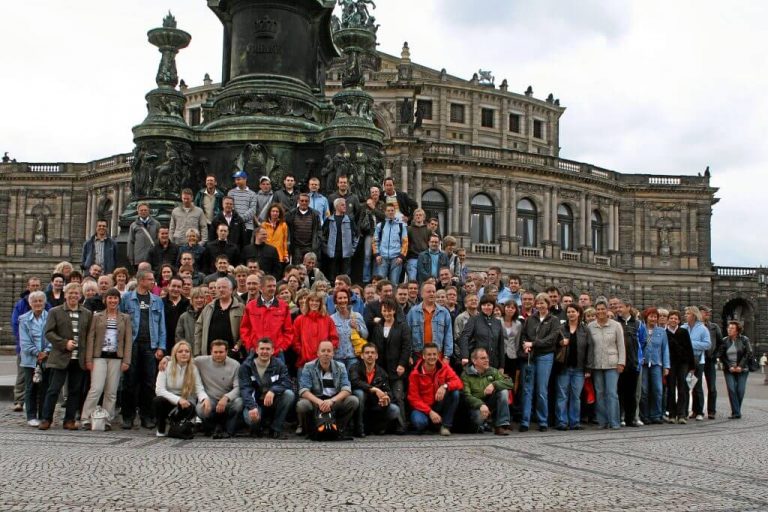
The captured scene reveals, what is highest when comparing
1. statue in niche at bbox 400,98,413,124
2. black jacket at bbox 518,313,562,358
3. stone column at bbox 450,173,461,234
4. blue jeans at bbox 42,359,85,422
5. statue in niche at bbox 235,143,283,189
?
statue in niche at bbox 400,98,413,124

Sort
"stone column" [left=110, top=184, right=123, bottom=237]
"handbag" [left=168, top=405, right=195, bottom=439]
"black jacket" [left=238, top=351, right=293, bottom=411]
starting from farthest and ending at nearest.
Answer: "stone column" [left=110, top=184, right=123, bottom=237], "black jacket" [left=238, top=351, right=293, bottom=411], "handbag" [left=168, top=405, right=195, bottom=439]

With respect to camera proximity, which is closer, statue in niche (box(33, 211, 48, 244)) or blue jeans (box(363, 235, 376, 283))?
blue jeans (box(363, 235, 376, 283))

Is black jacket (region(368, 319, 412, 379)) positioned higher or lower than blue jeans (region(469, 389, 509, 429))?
higher

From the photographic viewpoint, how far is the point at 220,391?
939 cm

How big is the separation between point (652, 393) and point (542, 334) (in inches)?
105

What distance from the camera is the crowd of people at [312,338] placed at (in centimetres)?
944

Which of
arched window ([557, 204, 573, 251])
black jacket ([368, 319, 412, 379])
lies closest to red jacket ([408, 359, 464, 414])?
black jacket ([368, 319, 412, 379])

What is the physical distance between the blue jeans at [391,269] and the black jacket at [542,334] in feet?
7.74

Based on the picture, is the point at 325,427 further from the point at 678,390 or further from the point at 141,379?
the point at 678,390

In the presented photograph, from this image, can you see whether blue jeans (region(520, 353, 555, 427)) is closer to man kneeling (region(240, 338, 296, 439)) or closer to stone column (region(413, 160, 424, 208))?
man kneeling (region(240, 338, 296, 439))

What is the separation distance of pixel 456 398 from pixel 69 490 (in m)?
5.03

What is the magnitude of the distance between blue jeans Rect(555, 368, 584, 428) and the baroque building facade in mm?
41192

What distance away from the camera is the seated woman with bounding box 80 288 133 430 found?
388 inches

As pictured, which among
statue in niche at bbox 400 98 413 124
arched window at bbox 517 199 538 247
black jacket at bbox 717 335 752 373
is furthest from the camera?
arched window at bbox 517 199 538 247
